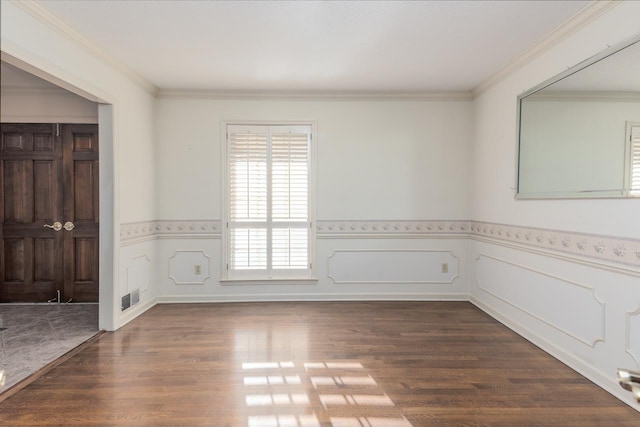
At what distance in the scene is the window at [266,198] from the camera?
454cm

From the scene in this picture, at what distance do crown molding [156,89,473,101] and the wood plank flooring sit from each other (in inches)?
106

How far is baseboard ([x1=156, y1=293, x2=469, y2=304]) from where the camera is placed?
455cm

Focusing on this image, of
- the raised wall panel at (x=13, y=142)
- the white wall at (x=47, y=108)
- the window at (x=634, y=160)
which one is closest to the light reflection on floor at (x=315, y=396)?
the window at (x=634, y=160)

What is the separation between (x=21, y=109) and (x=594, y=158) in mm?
5837

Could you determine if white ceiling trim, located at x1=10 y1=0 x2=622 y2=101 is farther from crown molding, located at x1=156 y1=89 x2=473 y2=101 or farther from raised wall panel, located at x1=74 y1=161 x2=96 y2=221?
raised wall panel, located at x1=74 y1=161 x2=96 y2=221

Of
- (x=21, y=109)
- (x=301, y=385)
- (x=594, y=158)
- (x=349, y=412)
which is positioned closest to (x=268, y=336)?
(x=301, y=385)

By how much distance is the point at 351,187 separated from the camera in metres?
4.59

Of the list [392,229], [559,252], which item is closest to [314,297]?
[392,229]

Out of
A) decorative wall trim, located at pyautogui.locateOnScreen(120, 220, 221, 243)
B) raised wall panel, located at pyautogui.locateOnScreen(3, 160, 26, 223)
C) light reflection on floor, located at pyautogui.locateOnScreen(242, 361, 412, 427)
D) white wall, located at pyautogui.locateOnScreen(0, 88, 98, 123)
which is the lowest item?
light reflection on floor, located at pyautogui.locateOnScreen(242, 361, 412, 427)

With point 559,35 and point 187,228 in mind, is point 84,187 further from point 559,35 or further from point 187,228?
point 559,35

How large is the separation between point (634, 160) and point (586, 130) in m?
0.48

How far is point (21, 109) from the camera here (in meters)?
4.26

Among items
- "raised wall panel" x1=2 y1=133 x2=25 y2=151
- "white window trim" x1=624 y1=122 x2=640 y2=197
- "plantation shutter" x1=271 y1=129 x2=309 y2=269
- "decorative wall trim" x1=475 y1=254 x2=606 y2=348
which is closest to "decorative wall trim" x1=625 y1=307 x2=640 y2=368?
"decorative wall trim" x1=475 y1=254 x2=606 y2=348

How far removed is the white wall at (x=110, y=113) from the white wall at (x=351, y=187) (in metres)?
0.34
